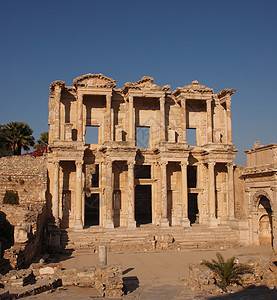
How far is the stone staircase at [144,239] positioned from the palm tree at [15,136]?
55.4 ft

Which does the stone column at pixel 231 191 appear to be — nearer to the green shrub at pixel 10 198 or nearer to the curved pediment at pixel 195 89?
the curved pediment at pixel 195 89

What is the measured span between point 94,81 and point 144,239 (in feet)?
36.7

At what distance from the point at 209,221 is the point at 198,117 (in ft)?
26.0

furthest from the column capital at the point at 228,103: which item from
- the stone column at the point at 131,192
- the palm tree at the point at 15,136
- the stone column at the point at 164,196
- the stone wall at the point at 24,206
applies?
the palm tree at the point at 15,136

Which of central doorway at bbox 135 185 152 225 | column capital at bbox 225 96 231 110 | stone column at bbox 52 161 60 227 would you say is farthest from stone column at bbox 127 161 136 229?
central doorway at bbox 135 185 152 225

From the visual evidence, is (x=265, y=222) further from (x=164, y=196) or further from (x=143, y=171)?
(x=143, y=171)

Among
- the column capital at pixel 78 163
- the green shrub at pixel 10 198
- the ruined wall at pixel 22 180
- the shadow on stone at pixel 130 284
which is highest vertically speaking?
the column capital at pixel 78 163

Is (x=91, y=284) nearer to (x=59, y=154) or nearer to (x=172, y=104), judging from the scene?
(x=59, y=154)

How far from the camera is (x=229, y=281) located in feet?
44.3

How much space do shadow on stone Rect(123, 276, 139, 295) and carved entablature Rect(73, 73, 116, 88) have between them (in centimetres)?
1395

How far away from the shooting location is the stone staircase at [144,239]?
22.2 m

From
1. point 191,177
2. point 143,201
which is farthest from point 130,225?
point 191,177

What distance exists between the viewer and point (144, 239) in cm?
2314

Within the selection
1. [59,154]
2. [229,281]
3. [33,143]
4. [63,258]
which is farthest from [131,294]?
[33,143]
